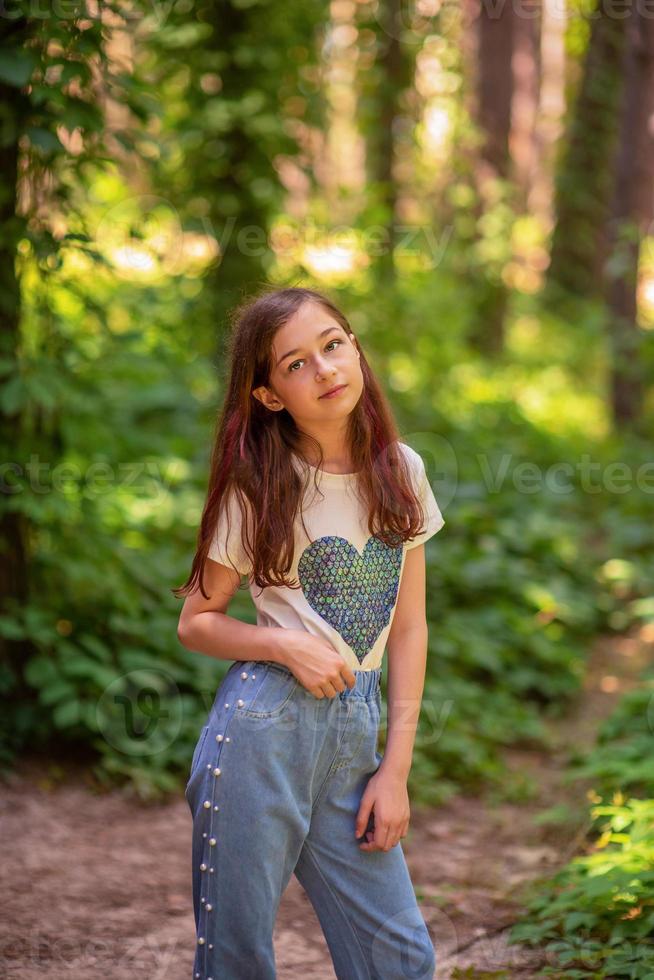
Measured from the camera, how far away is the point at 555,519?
696 cm

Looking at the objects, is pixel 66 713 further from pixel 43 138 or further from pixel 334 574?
pixel 334 574

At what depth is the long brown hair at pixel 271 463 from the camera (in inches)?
79.0

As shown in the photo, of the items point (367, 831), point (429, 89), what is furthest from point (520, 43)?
point (367, 831)

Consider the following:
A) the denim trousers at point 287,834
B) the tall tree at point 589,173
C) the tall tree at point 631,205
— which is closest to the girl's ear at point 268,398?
the denim trousers at point 287,834

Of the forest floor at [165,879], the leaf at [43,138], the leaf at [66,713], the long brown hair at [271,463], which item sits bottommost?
the forest floor at [165,879]

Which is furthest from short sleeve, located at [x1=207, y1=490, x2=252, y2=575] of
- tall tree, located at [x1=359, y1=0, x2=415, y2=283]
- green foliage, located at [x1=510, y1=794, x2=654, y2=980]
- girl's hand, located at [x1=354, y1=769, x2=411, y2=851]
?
tall tree, located at [x1=359, y1=0, x2=415, y2=283]

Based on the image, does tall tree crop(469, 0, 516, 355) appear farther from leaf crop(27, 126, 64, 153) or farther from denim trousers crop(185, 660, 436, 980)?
denim trousers crop(185, 660, 436, 980)

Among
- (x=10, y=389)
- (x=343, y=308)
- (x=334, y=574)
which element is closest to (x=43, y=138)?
(x=10, y=389)

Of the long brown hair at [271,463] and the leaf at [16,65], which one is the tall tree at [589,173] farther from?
the long brown hair at [271,463]

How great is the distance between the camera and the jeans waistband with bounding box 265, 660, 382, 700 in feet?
6.52

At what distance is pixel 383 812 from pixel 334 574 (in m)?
0.45

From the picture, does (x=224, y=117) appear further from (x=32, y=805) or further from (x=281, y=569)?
(x=281, y=569)

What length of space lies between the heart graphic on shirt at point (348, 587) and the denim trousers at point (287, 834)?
89 mm

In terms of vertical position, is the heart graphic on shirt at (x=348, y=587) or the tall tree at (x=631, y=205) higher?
the tall tree at (x=631, y=205)
